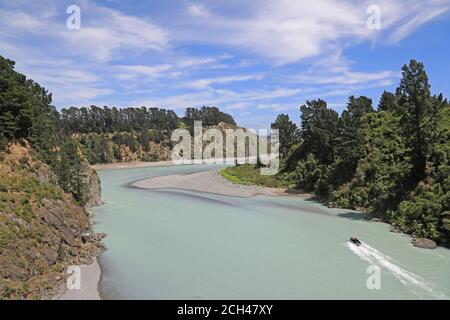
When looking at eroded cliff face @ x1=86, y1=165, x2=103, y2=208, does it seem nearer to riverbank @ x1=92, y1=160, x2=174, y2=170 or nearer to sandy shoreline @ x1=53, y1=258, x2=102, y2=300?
sandy shoreline @ x1=53, y1=258, x2=102, y2=300

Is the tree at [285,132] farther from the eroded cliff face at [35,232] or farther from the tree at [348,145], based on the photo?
the eroded cliff face at [35,232]

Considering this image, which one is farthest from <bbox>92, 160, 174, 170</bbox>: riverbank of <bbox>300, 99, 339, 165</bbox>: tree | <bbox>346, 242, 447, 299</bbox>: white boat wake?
<bbox>346, 242, 447, 299</bbox>: white boat wake

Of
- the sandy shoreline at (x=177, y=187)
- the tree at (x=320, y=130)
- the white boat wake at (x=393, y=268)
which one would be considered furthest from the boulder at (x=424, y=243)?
the tree at (x=320, y=130)

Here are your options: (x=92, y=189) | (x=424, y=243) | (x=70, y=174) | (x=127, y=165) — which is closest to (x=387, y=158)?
(x=424, y=243)

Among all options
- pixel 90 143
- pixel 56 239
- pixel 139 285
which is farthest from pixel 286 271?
pixel 90 143

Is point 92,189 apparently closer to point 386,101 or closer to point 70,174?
point 70,174

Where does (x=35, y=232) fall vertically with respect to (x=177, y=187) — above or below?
above
